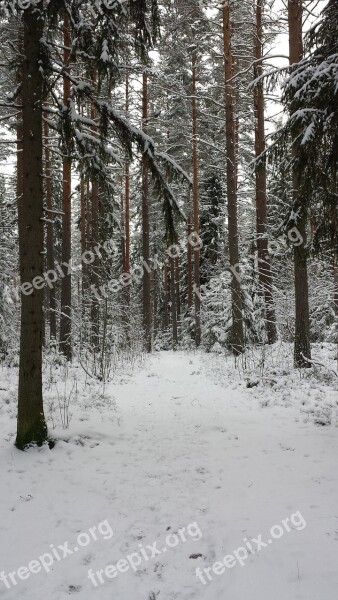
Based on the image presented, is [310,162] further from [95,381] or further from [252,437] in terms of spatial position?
[95,381]

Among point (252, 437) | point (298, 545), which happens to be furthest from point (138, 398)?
point (298, 545)

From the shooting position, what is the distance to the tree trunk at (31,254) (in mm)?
5059

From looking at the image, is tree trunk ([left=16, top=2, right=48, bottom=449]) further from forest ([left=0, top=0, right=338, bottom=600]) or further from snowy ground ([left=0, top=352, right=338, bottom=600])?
snowy ground ([left=0, top=352, right=338, bottom=600])

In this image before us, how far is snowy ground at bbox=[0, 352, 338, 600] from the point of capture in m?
2.99

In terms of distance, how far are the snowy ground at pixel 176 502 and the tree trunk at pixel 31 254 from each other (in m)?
0.55
